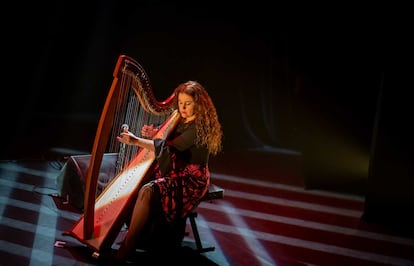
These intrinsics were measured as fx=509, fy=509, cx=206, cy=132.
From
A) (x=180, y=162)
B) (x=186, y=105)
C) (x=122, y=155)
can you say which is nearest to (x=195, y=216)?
(x=180, y=162)

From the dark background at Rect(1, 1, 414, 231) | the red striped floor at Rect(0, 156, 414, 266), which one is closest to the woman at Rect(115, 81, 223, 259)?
the red striped floor at Rect(0, 156, 414, 266)

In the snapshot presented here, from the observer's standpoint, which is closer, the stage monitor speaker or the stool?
the stool

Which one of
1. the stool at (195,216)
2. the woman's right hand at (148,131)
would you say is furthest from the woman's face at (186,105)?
the stool at (195,216)

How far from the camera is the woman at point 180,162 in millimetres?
2869

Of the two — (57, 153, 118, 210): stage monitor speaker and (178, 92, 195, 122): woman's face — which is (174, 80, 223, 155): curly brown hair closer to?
(178, 92, 195, 122): woman's face

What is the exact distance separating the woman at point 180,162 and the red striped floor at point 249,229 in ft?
1.17

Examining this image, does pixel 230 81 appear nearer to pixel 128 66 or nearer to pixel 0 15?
pixel 0 15

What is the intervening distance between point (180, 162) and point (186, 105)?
35cm

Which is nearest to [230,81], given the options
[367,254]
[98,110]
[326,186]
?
[98,110]

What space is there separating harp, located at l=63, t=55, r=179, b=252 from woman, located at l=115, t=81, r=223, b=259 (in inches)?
2.6

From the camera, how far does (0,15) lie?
545 cm

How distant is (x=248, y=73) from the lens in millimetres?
7863

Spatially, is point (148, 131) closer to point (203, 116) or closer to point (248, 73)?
point (203, 116)

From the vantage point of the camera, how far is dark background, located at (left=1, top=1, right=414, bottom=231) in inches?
168
